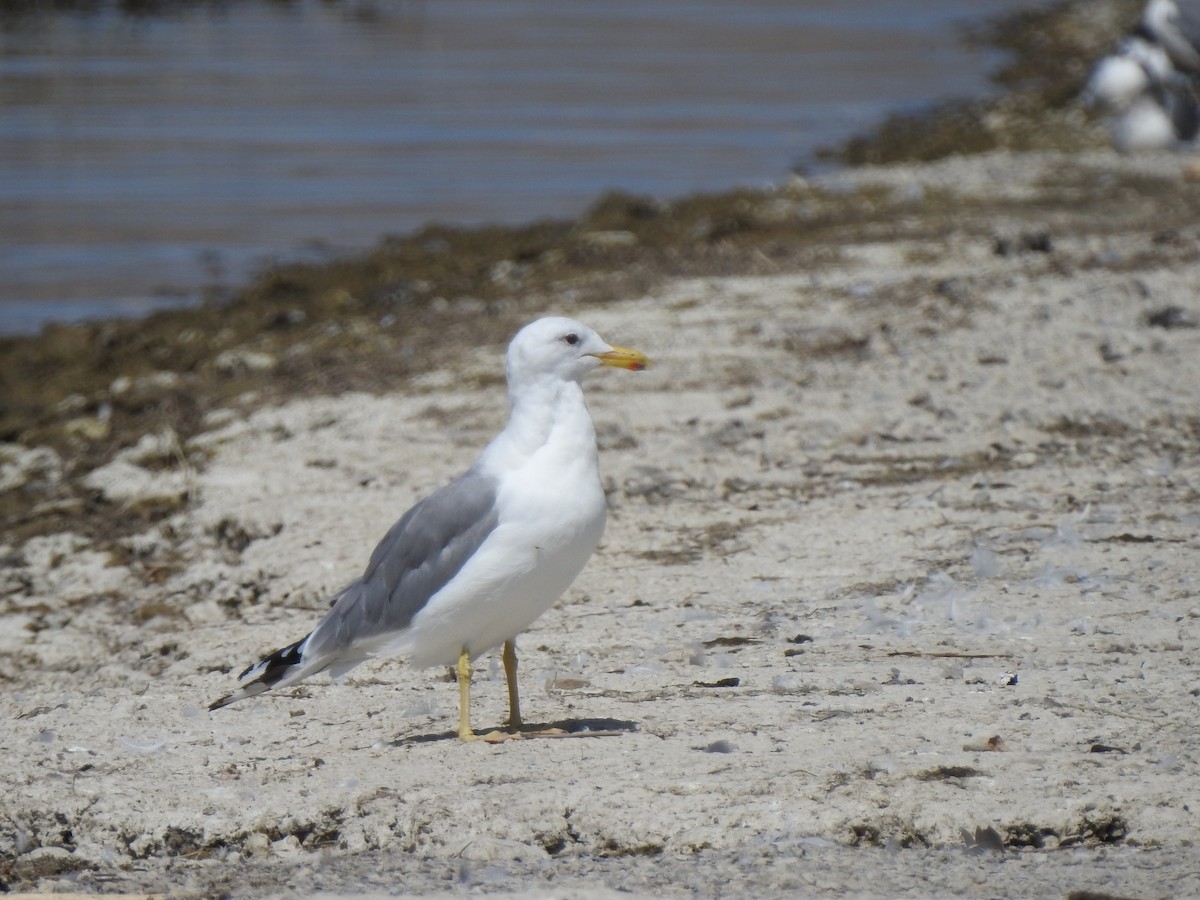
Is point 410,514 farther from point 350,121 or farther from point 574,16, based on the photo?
point 574,16

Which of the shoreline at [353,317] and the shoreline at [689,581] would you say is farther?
the shoreline at [353,317]

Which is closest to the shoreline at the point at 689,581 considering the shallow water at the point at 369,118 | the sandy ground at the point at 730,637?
the sandy ground at the point at 730,637

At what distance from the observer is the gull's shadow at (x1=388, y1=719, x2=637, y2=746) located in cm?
446

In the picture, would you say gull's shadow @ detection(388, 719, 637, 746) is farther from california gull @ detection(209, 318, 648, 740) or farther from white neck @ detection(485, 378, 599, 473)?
white neck @ detection(485, 378, 599, 473)

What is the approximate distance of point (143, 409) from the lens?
8.91 m

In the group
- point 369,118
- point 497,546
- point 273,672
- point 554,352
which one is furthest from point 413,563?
point 369,118

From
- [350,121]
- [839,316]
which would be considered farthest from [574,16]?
[839,316]

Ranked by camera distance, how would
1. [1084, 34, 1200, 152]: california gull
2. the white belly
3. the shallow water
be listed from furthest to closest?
1. [1084, 34, 1200, 152]: california gull
2. the shallow water
3. the white belly

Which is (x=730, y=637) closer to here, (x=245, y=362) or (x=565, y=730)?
(x=565, y=730)

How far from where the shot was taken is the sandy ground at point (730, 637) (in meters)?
3.95

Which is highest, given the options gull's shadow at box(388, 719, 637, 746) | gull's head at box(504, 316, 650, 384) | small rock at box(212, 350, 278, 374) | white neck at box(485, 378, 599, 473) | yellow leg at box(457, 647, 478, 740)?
gull's head at box(504, 316, 650, 384)

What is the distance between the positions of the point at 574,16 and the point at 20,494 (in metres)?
25.6

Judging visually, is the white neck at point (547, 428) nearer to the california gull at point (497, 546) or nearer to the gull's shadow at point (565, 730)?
the california gull at point (497, 546)

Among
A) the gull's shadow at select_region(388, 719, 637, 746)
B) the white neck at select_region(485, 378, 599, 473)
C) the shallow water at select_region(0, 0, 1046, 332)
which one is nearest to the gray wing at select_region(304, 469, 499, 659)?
the white neck at select_region(485, 378, 599, 473)
